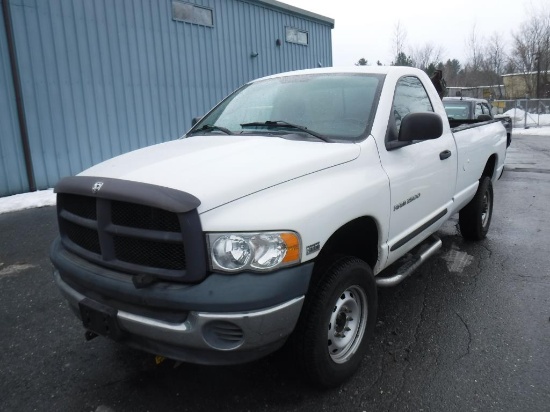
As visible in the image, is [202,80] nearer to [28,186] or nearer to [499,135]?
[28,186]

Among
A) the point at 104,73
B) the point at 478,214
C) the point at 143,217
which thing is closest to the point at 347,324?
the point at 143,217

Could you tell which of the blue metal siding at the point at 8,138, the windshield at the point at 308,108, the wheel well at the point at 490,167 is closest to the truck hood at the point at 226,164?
the windshield at the point at 308,108

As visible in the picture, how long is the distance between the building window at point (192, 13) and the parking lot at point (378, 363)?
319 inches

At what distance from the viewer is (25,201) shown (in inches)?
308

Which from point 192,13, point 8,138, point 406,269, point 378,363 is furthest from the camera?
point 192,13

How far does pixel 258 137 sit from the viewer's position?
2980 mm

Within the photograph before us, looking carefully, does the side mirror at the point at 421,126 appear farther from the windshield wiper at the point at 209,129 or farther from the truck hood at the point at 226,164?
the windshield wiper at the point at 209,129

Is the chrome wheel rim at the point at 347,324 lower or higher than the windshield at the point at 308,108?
lower

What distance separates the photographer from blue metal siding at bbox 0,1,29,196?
8016mm

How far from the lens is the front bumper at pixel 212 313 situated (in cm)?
196

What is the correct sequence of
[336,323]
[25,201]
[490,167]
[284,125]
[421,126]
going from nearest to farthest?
[336,323] → [421,126] → [284,125] → [490,167] → [25,201]

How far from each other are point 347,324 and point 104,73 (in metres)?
8.62

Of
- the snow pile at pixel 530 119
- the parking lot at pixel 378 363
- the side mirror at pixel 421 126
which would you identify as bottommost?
the parking lot at pixel 378 363

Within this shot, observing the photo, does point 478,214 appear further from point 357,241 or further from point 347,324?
point 347,324
